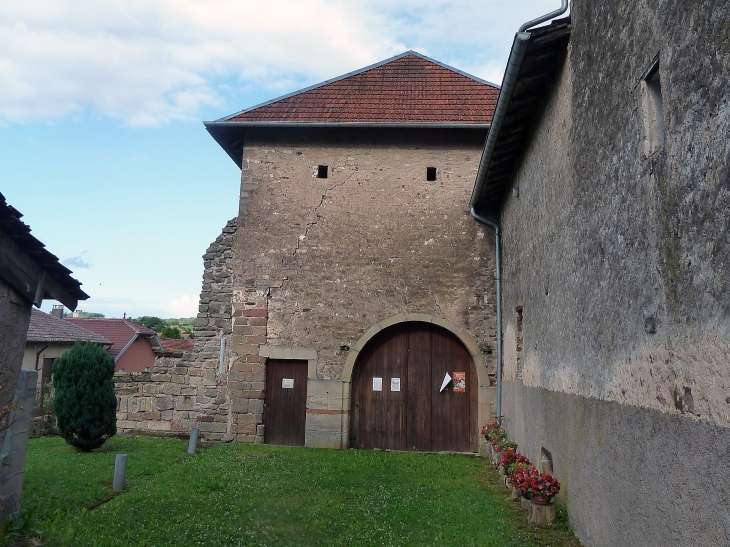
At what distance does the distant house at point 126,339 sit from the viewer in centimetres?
2723

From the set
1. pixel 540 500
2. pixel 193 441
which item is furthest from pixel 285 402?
pixel 540 500

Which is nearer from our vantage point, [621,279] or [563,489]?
[621,279]

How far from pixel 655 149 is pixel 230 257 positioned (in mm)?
8370

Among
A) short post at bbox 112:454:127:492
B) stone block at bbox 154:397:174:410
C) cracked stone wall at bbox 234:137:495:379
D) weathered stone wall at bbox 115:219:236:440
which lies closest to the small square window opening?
short post at bbox 112:454:127:492

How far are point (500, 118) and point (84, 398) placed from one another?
7179mm

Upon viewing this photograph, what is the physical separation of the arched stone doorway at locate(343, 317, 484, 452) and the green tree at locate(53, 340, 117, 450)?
3866mm

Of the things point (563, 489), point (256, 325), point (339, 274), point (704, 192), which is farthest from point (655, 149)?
point (256, 325)

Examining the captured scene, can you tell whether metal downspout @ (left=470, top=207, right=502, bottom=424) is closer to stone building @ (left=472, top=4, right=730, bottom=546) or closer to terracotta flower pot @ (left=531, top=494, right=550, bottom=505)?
stone building @ (left=472, top=4, right=730, bottom=546)

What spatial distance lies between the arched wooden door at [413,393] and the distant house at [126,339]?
19131 millimetres

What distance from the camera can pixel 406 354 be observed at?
33.6 ft

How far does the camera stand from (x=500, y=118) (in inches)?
258

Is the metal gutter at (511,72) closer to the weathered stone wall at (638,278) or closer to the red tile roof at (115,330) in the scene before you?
the weathered stone wall at (638,278)

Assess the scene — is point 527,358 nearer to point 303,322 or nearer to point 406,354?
point 406,354

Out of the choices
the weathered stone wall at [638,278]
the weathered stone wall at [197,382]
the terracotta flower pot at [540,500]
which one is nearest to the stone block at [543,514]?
the terracotta flower pot at [540,500]
